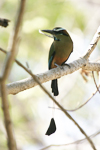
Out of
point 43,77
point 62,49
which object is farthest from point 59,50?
point 43,77

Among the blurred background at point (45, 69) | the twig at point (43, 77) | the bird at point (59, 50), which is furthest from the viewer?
the blurred background at point (45, 69)

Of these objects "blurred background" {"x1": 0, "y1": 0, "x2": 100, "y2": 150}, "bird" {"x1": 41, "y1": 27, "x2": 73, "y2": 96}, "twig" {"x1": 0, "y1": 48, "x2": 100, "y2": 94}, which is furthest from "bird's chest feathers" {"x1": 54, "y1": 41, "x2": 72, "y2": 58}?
"blurred background" {"x1": 0, "y1": 0, "x2": 100, "y2": 150}

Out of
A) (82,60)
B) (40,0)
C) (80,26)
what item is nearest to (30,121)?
(80,26)

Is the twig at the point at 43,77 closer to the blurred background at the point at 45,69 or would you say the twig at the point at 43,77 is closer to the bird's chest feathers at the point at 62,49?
the bird's chest feathers at the point at 62,49

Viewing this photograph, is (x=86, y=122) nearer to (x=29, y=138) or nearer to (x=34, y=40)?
(x=29, y=138)

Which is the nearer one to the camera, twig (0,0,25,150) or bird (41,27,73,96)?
twig (0,0,25,150)

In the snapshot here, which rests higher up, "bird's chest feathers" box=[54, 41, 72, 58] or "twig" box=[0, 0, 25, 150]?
"twig" box=[0, 0, 25, 150]

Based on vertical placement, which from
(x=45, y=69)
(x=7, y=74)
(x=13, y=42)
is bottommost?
(x=45, y=69)

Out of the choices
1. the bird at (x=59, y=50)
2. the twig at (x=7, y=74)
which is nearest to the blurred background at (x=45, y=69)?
the bird at (x=59, y=50)

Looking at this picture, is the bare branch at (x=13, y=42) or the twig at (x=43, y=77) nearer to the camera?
the bare branch at (x=13, y=42)

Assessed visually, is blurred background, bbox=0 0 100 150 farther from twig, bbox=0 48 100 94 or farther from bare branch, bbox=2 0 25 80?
bare branch, bbox=2 0 25 80

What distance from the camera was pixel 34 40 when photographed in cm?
735

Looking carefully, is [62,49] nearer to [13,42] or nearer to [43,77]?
[43,77]

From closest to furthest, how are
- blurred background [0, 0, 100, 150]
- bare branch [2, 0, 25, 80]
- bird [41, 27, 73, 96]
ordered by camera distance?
bare branch [2, 0, 25, 80] → bird [41, 27, 73, 96] → blurred background [0, 0, 100, 150]
